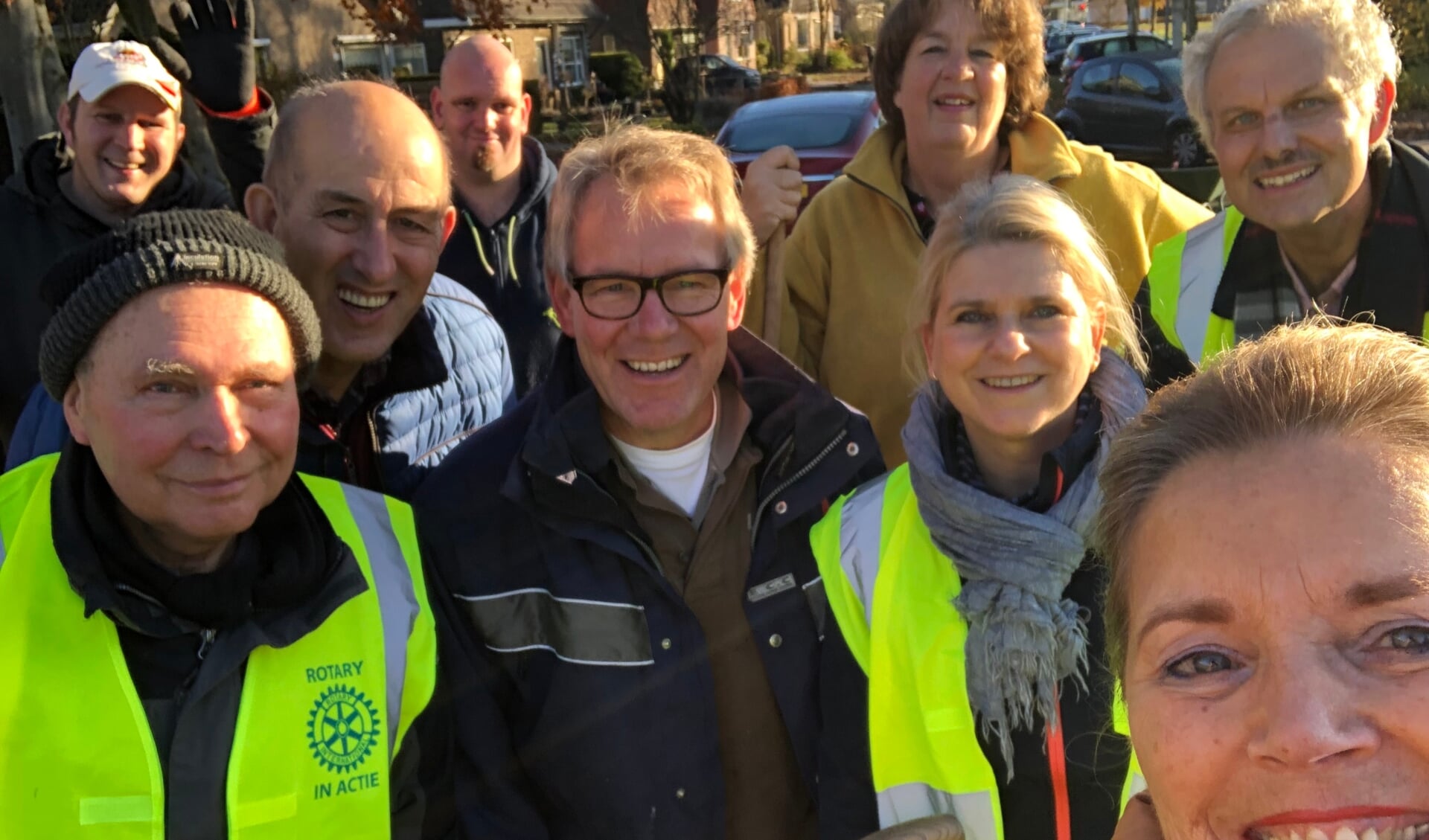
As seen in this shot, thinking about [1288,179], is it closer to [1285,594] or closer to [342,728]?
[1285,594]

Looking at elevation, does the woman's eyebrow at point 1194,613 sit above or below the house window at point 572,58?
below

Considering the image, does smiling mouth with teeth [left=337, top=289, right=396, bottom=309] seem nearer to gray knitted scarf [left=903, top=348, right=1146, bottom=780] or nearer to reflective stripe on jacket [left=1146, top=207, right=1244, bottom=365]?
gray knitted scarf [left=903, top=348, right=1146, bottom=780]

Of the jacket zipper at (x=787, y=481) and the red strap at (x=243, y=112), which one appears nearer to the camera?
the jacket zipper at (x=787, y=481)

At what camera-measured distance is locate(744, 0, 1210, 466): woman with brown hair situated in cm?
351

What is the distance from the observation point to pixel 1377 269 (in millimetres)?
2912

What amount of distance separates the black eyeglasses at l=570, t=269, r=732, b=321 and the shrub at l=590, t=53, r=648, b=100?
30366mm

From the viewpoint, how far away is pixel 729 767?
8.33 feet

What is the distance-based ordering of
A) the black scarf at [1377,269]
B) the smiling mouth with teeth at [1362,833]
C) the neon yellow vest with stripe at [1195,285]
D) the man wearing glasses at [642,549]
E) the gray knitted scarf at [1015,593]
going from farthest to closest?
the neon yellow vest with stripe at [1195,285]
the black scarf at [1377,269]
the man wearing glasses at [642,549]
the gray knitted scarf at [1015,593]
the smiling mouth with teeth at [1362,833]

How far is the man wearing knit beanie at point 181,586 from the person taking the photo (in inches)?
76.2

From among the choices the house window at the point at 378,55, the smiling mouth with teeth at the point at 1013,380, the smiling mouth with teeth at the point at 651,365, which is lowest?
the smiling mouth with teeth at the point at 1013,380

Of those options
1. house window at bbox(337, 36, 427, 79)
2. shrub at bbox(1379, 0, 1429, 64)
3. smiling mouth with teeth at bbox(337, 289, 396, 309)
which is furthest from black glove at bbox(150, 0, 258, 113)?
house window at bbox(337, 36, 427, 79)

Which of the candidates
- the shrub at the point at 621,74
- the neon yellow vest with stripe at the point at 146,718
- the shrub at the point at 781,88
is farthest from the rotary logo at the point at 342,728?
the shrub at the point at 621,74

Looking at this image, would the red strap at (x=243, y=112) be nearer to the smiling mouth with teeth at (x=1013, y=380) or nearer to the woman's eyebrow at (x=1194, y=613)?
the smiling mouth with teeth at (x=1013, y=380)

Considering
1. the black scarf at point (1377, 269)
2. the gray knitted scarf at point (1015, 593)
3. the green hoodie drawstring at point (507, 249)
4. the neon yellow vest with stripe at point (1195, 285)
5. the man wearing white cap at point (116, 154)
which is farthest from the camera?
the green hoodie drawstring at point (507, 249)
